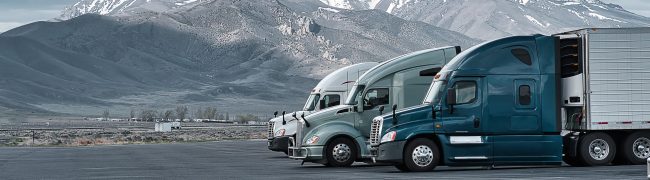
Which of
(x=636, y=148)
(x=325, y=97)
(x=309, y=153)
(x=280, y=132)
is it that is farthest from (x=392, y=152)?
(x=280, y=132)

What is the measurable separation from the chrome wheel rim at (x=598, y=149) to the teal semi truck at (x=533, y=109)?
2 centimetres

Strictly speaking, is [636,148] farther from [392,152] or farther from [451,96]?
[392,152]

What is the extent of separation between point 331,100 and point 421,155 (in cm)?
911

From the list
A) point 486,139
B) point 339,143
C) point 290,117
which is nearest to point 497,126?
point 486,139

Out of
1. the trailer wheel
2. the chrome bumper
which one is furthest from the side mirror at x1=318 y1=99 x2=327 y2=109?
the trailer wheel

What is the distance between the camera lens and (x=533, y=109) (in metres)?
30.1

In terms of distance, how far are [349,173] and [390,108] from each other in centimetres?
403

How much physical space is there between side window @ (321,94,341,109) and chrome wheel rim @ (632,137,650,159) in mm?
10234

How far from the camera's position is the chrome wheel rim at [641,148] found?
30516 millimetres

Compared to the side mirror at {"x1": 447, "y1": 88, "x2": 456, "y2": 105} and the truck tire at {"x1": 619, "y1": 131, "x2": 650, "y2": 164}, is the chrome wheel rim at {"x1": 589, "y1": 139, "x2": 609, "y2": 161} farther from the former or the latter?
the side mirror at {"x1": 447, "y1": 88, "x2": 456, "y2": 105}

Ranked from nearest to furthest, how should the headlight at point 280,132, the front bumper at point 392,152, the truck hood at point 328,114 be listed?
the front bumper at point 392,152
the truck hood at point 328,114
the headlight at point 280,132

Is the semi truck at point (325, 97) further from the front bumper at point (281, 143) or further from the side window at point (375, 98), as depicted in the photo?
the side window at point (375, 98)

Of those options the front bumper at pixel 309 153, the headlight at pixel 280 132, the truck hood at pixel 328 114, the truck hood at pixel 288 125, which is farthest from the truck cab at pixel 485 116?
the headlight at pixel 280 132

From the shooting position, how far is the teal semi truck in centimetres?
2939
